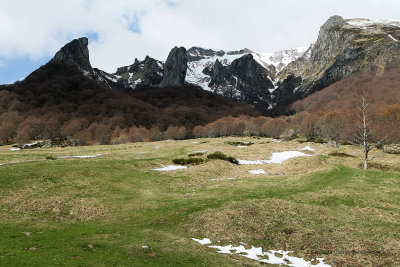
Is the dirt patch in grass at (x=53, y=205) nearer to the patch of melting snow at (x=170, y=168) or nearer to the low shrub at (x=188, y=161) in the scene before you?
the patch of melting snow at (x=170, y=168)

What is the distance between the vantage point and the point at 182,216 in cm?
2423

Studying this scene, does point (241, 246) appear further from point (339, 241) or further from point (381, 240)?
point (381, 240)

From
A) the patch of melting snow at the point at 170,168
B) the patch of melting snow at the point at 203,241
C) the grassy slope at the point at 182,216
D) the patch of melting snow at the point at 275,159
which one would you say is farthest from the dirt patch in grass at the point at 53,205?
the patch of melting snow at the point at 275,159

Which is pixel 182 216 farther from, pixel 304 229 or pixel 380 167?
pixel 380 167

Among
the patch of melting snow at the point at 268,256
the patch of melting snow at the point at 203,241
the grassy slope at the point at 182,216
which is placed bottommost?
the patch of melting snow at the point at 268,256

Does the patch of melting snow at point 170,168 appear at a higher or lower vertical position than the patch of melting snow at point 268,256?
higher

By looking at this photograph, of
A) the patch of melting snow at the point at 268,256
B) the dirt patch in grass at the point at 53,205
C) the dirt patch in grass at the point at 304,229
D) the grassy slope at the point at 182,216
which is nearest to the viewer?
the grassy slope at the point at 182,216

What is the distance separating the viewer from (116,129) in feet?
631

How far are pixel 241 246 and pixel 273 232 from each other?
3377mm

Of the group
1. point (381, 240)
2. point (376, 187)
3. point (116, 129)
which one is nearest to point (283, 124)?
point (116, 129)

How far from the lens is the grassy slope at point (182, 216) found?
52.2ft

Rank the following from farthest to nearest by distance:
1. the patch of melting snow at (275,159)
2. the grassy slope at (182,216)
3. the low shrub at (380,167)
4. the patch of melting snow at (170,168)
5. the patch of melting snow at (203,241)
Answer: the patch of melting snow at (275,159)
the patch of melting snow at (170,168)
the low shrub at (380,167)
the patch of melting snow at (203,241)
the grassy slope at (182,216)

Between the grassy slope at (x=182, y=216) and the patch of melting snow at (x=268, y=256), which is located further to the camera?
the patch of melting snow at (x=268, y=256)

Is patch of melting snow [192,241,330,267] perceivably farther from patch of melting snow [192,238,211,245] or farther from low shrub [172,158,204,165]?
low shrub [172,158,204,165]
